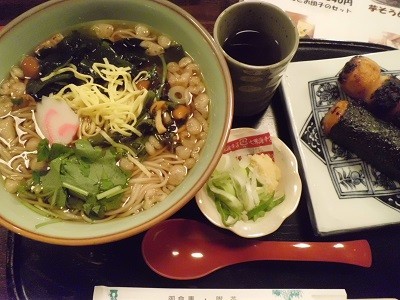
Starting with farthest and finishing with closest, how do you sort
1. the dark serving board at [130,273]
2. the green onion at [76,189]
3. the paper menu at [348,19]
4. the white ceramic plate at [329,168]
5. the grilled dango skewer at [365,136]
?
1. the paper menu at [348,19]
2. the grilled dango skewer at [365,136]
3. the white ceramic plate at [329,168]
4. the dark serving board at [130,273]
5. the green onion at [76,189]

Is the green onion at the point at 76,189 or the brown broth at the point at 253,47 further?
the brown broth at the point at 253,47

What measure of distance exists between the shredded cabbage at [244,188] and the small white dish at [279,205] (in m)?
0.02

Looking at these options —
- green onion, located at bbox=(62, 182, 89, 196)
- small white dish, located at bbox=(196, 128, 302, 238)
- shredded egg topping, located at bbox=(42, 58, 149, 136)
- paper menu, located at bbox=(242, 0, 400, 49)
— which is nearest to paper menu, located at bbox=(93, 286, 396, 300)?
small white dish, located at bbox=(196, 128, 302, 238)

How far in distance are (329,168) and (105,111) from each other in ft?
2.83

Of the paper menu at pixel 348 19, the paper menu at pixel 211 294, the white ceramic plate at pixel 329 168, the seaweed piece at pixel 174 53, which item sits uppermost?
the seaweed piece at pixel 174 53

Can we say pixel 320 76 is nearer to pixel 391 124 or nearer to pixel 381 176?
pixel 391 124

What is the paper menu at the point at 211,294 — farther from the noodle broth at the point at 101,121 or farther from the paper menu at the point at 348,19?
the paper menu at the point at 348,19

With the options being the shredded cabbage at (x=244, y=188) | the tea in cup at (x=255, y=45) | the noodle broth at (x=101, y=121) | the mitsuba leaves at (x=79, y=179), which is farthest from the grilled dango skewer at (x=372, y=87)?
the mitsuba leaves at (x=79, y=179)

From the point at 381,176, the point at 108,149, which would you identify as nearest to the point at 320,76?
the point at 381,176

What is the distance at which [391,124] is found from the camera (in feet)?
5.53

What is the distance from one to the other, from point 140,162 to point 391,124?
102cm

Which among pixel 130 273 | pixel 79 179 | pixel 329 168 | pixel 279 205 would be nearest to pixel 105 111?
pixel 79 179

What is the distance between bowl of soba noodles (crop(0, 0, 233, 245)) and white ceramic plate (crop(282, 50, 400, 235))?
457 millimetres

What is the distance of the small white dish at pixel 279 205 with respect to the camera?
55.6 inches
